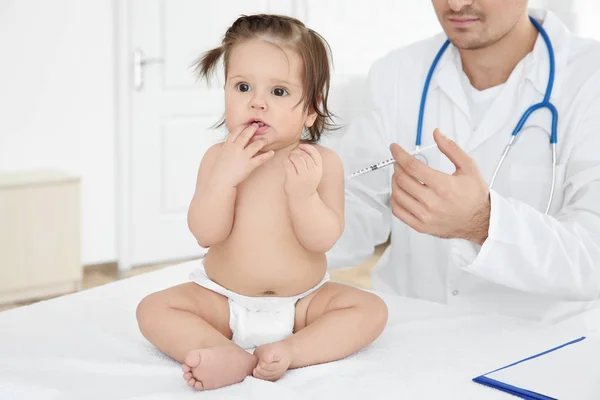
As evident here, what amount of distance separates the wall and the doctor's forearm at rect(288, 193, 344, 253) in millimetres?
2798

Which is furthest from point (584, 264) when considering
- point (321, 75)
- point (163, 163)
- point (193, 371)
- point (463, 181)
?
point (163, 163)

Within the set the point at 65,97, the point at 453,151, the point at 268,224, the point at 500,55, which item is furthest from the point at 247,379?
the point at 65,97

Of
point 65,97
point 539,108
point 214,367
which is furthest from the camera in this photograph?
point 65,97

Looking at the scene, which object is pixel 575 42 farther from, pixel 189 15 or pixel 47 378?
pixel 189 15

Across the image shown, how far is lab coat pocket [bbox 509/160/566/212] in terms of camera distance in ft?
5.71

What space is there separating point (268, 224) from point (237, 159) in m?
0.11

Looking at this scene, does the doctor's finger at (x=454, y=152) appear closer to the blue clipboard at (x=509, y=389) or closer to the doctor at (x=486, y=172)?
the doctor at (x=486, y=172)

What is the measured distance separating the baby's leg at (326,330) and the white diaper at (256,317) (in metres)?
0.02

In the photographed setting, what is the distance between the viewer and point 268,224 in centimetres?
128

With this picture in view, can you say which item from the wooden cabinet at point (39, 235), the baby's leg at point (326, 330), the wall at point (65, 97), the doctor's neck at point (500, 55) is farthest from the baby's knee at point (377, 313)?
the wall at point (65, 97)

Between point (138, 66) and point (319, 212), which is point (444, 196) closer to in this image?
point (319, 212)

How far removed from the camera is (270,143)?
4.22ft

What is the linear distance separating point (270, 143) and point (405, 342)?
1.18ft

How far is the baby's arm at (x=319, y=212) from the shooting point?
1229mm
